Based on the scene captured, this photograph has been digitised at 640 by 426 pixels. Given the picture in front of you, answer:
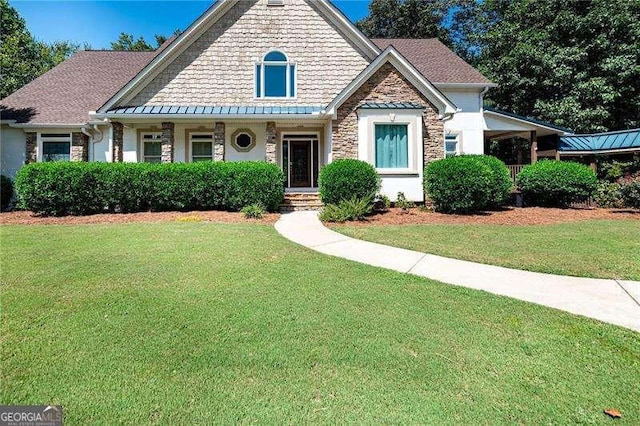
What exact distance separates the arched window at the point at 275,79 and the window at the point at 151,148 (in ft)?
16.9

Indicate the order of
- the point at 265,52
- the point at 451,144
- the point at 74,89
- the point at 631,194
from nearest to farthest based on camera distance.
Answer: the point at 631,194 → the point at 265,52 → the point at 74,89 → the point at 451,144

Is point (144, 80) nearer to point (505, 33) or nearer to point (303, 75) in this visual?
point (303, 75)

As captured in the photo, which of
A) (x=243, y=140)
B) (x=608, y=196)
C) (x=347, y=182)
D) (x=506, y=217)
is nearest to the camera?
(x=506, y=217)

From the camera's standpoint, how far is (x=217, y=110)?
A: 14.8 meters

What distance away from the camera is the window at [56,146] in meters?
16.0

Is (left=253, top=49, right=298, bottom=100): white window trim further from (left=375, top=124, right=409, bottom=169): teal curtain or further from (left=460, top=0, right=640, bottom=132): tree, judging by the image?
(left=460, top=0, right=640, bottom=132): tree

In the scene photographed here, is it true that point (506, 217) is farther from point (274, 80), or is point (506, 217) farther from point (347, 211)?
point (274, 80)

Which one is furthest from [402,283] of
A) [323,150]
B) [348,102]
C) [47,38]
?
[47,38]

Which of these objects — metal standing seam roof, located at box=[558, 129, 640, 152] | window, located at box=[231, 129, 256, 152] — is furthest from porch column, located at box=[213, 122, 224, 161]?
metal standing seam roof, located at box=[558, 129, 640, 152]

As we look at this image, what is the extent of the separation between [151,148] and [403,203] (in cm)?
1159

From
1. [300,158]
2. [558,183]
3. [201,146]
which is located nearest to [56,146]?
[201,146]

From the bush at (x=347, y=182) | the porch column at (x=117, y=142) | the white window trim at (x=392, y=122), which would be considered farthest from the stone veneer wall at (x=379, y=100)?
the porch column at (x=117, y=142)

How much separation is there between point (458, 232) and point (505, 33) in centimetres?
2262

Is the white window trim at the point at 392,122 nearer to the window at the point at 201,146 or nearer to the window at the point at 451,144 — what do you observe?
the window at the point at 451,144
